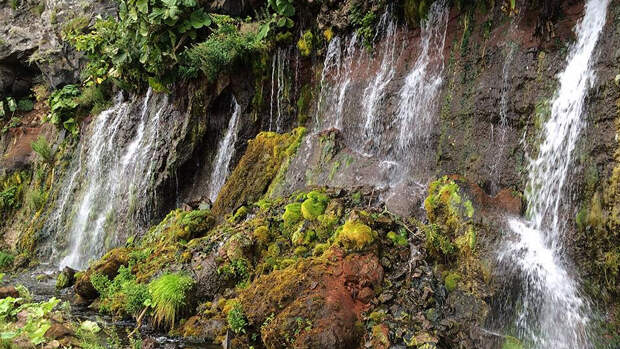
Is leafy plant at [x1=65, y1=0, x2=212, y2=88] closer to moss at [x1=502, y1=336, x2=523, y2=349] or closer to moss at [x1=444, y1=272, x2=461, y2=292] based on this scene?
Result: moss at [x1=444, y1=272, x2=461, y2=292]

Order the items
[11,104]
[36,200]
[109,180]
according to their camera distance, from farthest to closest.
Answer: [11,104] → [36,200] → [109,180]

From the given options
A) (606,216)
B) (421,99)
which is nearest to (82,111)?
(421,99)

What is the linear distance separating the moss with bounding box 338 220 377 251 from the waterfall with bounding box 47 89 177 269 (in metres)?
7.89

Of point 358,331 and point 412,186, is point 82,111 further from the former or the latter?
point 358,331

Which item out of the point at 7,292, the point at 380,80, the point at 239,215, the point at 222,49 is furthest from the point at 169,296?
the point at 222,49

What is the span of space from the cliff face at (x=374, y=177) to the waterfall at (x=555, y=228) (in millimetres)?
132

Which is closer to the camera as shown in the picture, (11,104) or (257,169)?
(257,169)

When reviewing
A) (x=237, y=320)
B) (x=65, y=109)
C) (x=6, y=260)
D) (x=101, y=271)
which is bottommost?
(x=6, y=260)

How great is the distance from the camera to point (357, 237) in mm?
6020

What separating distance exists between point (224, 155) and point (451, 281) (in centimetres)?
778

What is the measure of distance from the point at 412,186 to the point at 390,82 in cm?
286

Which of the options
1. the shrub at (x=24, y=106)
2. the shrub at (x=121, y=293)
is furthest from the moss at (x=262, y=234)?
the shrub at (x=24, y=106)

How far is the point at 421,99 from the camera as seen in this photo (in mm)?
8844

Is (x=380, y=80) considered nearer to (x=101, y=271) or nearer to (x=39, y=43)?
(x=101, y=271)
